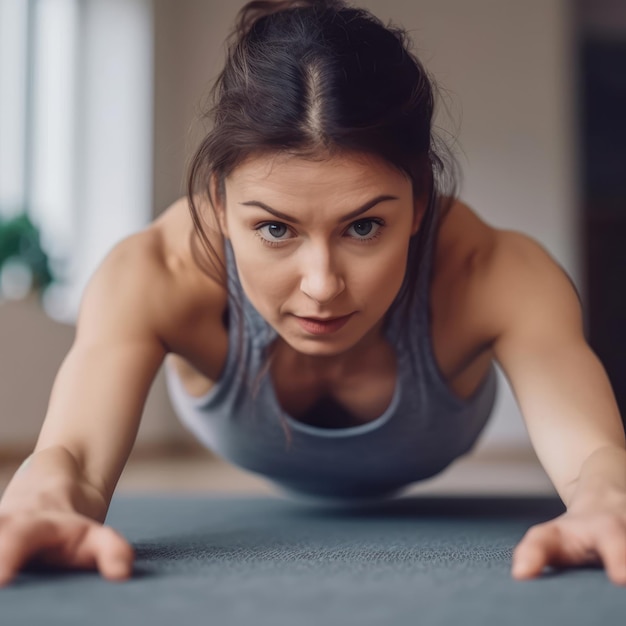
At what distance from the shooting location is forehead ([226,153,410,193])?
854 mm

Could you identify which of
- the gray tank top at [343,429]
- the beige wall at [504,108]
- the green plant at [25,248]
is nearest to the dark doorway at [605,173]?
the beige wall at [504,108]

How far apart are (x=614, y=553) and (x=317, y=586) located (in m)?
0.23

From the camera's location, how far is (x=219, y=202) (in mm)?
984

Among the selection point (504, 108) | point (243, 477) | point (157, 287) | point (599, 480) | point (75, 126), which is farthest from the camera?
point (504, 108)

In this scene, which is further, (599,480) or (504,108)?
(504,108)

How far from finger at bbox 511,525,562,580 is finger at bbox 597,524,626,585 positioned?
0.03 meters

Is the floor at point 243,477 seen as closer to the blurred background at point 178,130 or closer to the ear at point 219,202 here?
the blurred background at point 178,130

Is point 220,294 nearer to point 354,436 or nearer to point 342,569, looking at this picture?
point 354,436

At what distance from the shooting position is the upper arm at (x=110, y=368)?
0.91 m

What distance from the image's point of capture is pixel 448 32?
4.11 m

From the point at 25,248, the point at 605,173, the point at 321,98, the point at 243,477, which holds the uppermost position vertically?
the point at 321,98

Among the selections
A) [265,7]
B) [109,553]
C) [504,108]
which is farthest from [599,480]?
[504,108]

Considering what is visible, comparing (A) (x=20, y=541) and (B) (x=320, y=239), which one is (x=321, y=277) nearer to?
(B) (x=320, y=239)

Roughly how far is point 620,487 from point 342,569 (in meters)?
0.25
